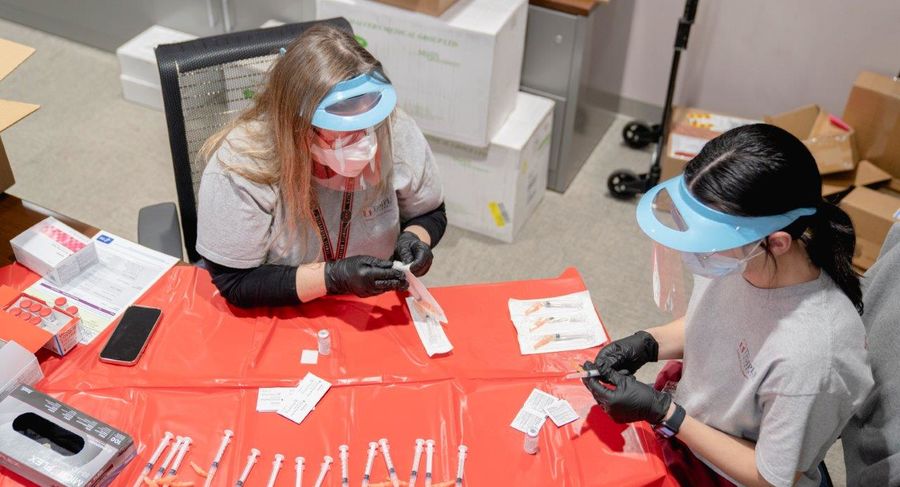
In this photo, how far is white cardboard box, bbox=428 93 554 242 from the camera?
3.09 m

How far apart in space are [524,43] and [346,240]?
147 centimetres

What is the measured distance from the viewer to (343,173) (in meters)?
1.79

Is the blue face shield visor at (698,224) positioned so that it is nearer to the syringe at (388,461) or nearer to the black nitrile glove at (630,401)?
the black nitrile glove at (630,401)

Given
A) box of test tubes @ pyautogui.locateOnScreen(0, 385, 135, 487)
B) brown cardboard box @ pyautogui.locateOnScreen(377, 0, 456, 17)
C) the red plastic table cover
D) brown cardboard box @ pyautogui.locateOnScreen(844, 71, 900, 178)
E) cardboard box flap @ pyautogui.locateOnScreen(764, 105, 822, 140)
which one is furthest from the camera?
cardboard box flap @ pyautogui.locateOnScreen(764, 105, 822, 140)

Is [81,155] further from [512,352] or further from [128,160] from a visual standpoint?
[512,352]

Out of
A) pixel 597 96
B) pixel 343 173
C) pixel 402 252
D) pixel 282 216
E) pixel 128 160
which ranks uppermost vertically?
pixel 343 173

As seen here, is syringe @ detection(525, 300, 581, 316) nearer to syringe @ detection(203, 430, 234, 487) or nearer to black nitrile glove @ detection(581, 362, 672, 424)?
black nitrile glove @ detection(581, 362, 672, 424)

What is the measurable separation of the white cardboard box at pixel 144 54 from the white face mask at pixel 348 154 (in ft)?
7.53

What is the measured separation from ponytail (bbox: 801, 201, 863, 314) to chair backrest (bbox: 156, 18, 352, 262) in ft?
3.96

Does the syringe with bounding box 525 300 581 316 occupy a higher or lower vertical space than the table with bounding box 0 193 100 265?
lower

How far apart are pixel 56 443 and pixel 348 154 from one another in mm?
796

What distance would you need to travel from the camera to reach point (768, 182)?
52.4 inches

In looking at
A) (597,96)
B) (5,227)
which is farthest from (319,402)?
(597,96)

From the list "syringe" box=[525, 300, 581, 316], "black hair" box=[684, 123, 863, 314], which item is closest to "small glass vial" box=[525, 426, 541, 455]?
"syringe" box=[525, 300, 581, 316]
